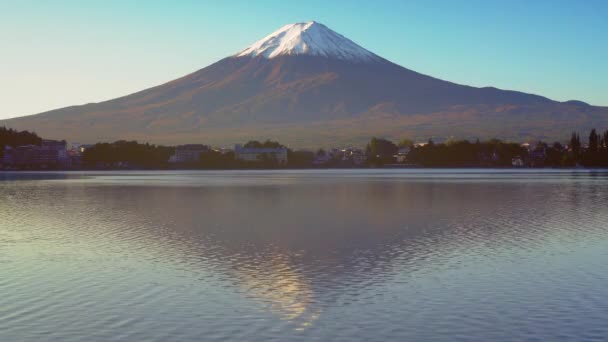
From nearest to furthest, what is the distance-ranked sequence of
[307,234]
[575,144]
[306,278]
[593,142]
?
[306,278]
[307,234]
[593,142]
[575,144]

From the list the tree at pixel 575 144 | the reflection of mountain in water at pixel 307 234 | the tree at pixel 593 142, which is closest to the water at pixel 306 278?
the reflection of mountain in water at pixel 307 234

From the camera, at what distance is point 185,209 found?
54.9 m

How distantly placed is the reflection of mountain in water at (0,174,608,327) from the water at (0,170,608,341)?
0.35 ft

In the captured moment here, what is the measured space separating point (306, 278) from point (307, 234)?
13.6 m

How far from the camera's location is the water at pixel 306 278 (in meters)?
16.8

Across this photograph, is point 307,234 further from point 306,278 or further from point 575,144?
point 575,144

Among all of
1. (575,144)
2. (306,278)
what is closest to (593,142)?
(575,144)

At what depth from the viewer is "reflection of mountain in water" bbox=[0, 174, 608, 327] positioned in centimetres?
2283

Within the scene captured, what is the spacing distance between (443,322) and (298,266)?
927 cm

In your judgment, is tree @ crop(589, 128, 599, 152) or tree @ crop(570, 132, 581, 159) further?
tree @ crop(570, 132, 581, 159)

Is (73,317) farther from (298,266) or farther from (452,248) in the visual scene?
(452,248)

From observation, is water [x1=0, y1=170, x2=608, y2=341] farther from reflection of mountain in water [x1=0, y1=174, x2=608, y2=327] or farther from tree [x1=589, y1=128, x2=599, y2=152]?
tree [x1=589, y1=128, x2=599, y2=152]

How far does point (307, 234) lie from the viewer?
121 feet

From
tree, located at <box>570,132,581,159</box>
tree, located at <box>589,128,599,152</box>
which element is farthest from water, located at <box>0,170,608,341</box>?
tree, located at <box>570,132,581,159</box>
